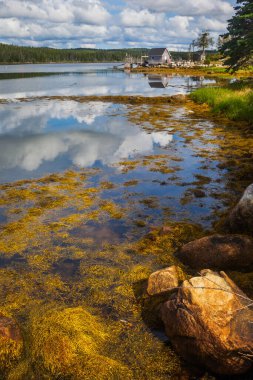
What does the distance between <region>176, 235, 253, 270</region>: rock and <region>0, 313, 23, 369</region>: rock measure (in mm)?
3707

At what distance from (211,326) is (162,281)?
163 cm

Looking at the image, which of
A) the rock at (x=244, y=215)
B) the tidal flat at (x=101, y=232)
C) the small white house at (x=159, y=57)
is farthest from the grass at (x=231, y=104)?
the small white house at (x=159, y=57)

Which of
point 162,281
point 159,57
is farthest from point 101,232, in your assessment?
point 159,57

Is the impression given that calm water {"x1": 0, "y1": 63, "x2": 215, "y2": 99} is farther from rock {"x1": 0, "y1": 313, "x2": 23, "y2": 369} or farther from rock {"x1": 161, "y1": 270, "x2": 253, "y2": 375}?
rock {"x1": 161, "y1": 270, "x2": 253, "y2": 375}

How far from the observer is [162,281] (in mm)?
6156

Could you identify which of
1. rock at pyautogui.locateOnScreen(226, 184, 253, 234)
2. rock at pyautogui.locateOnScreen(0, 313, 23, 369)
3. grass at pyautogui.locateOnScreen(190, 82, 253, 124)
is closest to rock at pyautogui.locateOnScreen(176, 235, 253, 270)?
rock at pyautogui.locateOnScreen(226, 184, 253, 234)

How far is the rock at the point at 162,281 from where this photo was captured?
19.9ft

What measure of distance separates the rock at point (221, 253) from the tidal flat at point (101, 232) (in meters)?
0.28

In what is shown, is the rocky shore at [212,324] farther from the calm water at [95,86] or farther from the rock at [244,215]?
the calm water at [95,86]

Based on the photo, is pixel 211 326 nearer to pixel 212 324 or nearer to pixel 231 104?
pixel 212 324

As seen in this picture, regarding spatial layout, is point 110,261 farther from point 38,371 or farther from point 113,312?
point 38,371

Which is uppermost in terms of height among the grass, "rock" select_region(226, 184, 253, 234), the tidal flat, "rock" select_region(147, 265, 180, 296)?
the grass

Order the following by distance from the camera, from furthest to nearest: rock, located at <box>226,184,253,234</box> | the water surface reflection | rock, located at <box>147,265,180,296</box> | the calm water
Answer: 1. the calm water
2. the water surface reflection
3. rock, located at <box>226,184,253,234</box>
4. rock, located at <box>147,265,180,296</box>

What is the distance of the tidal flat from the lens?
507cm
